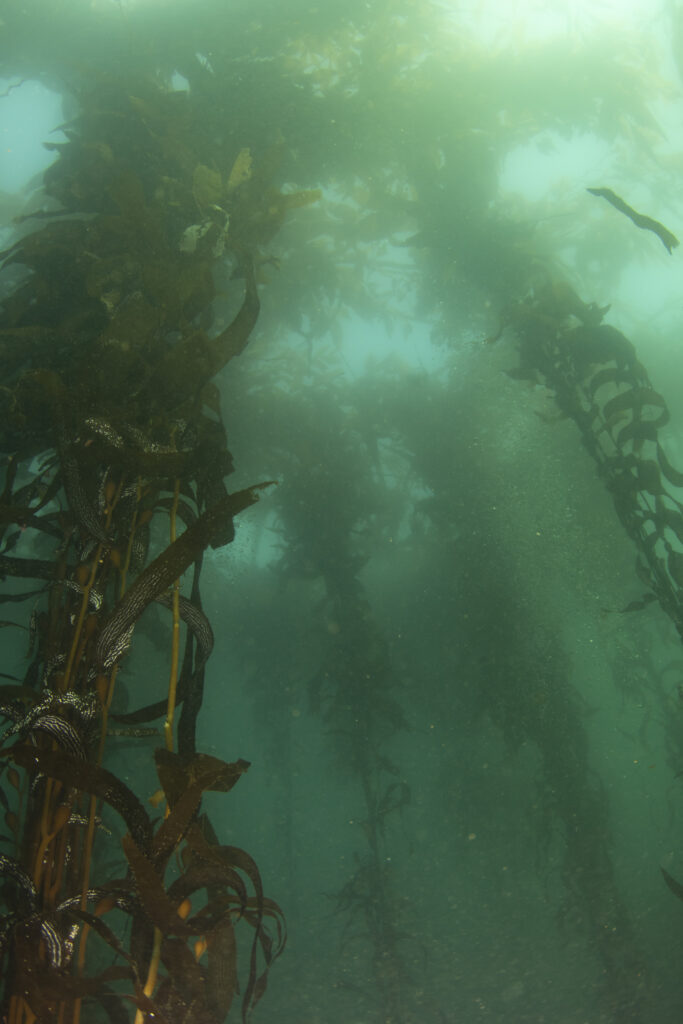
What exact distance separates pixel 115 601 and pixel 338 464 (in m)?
4.38

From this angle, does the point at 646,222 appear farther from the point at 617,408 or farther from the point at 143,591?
the point at 143,591

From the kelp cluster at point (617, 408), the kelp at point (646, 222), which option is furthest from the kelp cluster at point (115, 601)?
the kelp cluster at point (617, 408)

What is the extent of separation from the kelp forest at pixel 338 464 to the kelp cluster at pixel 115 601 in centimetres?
1

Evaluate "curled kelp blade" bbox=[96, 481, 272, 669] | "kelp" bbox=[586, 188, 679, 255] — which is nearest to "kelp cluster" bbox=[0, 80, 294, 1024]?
"curled kelp blade" bbox=[96, 481, 272, 669]

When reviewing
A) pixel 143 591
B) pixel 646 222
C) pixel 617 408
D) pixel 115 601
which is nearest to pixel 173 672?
pixel 143 591

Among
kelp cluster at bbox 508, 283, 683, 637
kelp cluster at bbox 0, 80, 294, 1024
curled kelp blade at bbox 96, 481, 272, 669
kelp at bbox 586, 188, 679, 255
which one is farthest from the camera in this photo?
kelp cluster at bbox 508, 283, 683, 637

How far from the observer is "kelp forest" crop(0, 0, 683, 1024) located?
126cm

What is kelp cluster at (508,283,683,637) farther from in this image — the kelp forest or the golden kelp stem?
the golden kelp stem

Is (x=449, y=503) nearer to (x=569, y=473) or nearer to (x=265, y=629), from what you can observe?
(x=569, y=473)

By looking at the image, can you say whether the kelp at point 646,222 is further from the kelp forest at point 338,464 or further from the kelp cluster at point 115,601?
the kelp cluster at point 115,601

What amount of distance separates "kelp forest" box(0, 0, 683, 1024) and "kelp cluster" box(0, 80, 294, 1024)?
0.5 inches

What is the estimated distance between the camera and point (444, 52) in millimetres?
4836

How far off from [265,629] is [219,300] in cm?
612

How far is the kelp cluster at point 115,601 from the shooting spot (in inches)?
40.6
